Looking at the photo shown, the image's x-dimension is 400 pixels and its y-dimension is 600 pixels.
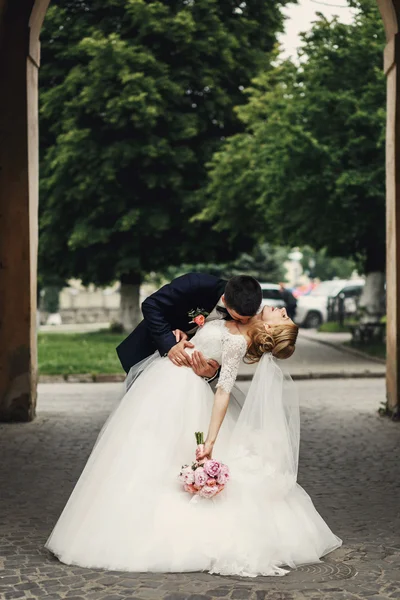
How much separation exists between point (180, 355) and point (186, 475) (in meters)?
0.75

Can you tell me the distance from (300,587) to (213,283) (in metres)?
1.95

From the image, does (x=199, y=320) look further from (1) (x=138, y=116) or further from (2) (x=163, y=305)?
(1) (x=138, y=116)

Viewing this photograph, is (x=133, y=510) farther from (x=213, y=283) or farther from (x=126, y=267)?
(x=126, y=267)

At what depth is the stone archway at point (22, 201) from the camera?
1164 centimetres

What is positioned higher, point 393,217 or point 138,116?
point 138,116

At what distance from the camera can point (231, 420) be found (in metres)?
6.02

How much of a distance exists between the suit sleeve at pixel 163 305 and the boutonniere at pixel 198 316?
115mm

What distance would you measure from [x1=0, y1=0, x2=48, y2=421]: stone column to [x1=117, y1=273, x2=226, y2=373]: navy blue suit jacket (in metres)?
5.68

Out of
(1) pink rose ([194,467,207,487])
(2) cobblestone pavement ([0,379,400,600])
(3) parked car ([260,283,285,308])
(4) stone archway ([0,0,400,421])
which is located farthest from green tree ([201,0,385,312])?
(1) pink rose ([194,467,207,487])

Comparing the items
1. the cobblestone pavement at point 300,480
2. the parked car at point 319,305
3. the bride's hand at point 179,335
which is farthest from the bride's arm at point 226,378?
the parked car at point 319,305

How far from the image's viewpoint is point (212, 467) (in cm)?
552

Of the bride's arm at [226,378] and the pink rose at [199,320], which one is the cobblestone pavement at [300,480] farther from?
the pink rose at [199,320]

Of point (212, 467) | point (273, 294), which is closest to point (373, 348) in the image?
point (273, 294)

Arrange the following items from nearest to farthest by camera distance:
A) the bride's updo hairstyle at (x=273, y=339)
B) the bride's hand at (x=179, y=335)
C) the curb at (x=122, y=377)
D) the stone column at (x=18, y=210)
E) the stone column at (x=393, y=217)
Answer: the bride's updo hairstyle at (x=273, y=339), the bride's hand at (x=179, y=335), the stone column at (x=18, y=210), the stone column at (x=393, y=217), the curb at (x=122, y=377)
